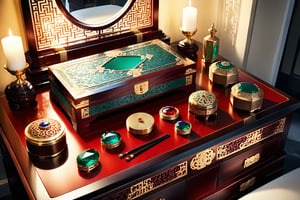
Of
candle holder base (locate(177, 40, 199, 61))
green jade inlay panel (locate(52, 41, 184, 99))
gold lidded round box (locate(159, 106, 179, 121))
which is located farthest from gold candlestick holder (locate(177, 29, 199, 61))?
gold lidded round box (locate(159, 106, 179, 121))

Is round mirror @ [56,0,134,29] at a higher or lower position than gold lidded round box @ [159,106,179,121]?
higher

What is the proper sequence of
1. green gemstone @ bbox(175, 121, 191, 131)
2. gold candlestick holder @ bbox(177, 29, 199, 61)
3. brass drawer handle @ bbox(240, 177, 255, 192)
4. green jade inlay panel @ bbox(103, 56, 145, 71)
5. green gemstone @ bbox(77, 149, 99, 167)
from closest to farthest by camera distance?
green gemstone @ bbox(77, 149, 99, 167) < green gemstone @ bbox(175, 121, 191, 131) < green jade inlay panel @ bbox(103, 56, 145, 71) < brass drawer handle @ bbox(240, 177, 255, 192) < gold candlestick holder @ bbox(177, 29, 199, 61)

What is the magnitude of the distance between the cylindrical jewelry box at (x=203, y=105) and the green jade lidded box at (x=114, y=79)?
10cm

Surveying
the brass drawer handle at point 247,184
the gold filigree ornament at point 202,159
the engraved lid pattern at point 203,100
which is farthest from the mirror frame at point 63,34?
the brass drawer handle at point 247,184

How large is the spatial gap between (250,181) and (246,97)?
1.06 ft

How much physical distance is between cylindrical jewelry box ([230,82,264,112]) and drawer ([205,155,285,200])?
25 cm

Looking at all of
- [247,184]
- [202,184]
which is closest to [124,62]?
[202,184]

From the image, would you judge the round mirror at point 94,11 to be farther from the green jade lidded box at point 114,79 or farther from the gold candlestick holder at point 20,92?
the gold candlestick holder at point 20,92

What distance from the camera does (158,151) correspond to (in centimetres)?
95

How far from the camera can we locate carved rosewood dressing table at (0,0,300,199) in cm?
88

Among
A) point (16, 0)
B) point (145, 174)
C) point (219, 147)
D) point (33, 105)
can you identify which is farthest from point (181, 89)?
point (16, 0)

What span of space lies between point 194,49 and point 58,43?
478 mm

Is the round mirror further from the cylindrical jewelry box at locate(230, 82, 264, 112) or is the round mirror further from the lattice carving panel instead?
the cylindrical jewelry box at locate(230, 82, 264, 112)

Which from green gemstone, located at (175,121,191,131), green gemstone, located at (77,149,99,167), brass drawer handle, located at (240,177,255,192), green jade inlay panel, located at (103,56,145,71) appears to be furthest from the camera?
brass drawer handle, located at (240,177,255,192)
